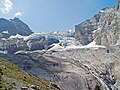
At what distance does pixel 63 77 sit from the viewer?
178 metres

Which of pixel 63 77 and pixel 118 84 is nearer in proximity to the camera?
pixel 63 77

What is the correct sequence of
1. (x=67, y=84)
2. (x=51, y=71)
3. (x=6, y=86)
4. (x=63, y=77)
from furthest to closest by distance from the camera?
1. (x=51, y=71)
2. (x=63, y=77)
3. (x=67, y=84)
4. (x=6, y=86)

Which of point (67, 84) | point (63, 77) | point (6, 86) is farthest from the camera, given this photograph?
point (63, 77)

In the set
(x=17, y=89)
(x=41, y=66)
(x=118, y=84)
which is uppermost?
(x=17, y=89)

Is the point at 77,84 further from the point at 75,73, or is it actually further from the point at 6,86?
the point at 6,86

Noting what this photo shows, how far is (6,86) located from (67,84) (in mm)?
142710

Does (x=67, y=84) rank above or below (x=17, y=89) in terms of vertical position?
below

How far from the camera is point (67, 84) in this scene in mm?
167750

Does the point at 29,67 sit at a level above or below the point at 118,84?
above

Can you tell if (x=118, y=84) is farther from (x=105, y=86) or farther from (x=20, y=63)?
(x=20, y=63)

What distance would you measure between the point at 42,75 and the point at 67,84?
1715 cm

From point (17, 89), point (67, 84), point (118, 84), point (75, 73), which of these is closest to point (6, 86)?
point (17, 89)

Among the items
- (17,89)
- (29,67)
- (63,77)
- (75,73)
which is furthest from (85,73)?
(17,89)

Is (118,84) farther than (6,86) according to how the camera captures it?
Yes
